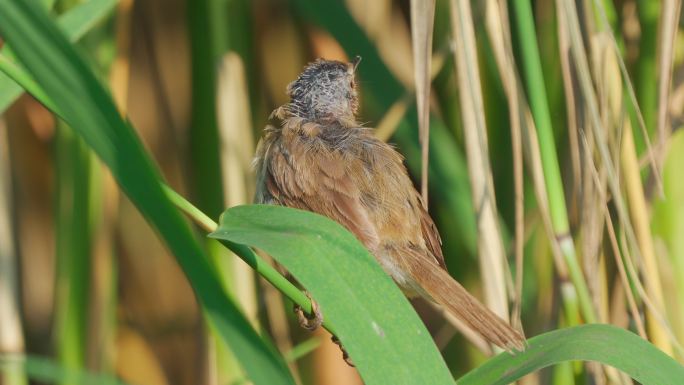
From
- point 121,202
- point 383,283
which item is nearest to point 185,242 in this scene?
point 383,283

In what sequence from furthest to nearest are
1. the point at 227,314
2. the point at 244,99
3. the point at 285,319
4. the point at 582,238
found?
the point at 285,319 → the point at 244,99 → the point at 582,238 → the point at 227,314

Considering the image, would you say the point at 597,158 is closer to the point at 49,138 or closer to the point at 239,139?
the point at 239,139

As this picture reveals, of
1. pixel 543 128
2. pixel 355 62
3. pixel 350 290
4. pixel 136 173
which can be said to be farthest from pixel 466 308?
pixel 355 62

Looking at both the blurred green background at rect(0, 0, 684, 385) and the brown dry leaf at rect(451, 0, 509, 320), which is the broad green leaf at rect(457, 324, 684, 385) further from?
the brown dry leaf at rect(451, 0, 509, 320)

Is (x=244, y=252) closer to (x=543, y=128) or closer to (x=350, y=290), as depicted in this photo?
(x=350, y=290)

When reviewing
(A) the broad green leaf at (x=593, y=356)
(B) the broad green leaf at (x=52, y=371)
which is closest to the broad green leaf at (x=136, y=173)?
(A) the broad green leaf at (x=593, y=356)
